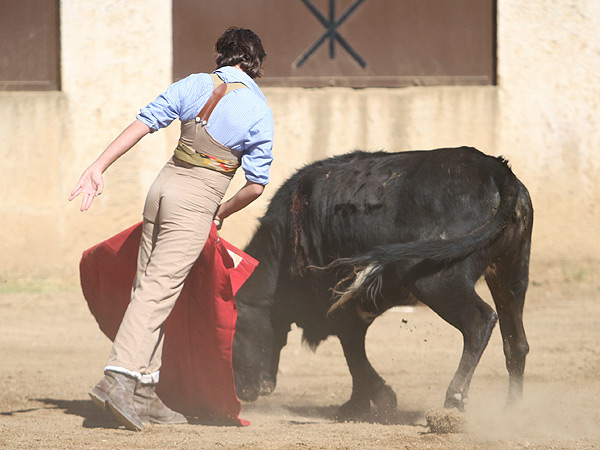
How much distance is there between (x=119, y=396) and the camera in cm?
405

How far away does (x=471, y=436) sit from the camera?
4152mm

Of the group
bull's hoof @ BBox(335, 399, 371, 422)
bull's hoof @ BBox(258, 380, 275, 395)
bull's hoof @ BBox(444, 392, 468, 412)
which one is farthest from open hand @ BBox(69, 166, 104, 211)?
bull's hoof @ BBox(335, 399, 371, 422)

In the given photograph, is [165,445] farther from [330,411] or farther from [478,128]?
[478,128]

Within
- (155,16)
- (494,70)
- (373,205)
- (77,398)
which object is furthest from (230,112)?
(494,70)

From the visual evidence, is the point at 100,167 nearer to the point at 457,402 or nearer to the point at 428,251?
the point at 428,251

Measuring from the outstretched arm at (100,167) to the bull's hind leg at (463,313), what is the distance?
1.70 m

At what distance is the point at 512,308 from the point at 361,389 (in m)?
1.01

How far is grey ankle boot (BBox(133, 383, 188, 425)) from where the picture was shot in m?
4.40

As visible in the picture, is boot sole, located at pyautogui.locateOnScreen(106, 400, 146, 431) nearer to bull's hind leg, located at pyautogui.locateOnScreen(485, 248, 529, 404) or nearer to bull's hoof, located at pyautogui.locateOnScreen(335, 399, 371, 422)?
bull's hoof, located at pyautogui.locateOnScreen(335, 399, 371, 422)

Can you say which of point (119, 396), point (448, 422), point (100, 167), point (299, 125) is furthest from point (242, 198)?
point (299, 125)

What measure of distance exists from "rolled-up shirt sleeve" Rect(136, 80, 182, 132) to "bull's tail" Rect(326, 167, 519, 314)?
1.23 m

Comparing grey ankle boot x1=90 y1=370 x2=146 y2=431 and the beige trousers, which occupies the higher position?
the beige trousers

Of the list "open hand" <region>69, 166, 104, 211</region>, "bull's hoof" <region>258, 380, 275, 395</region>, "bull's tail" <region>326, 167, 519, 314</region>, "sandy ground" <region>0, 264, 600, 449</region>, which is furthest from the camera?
"bull's hoof" <region>258, 380, 275, 395</region>

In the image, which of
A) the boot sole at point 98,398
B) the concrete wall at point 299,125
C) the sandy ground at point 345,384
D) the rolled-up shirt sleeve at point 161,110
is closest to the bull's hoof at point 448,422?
the sandy ground at point 345,384
